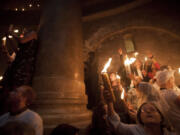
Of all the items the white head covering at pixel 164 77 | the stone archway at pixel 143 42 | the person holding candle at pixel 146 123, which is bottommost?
the person holding candle at pixel 146 123

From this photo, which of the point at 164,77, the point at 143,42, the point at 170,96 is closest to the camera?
the point at 170,96

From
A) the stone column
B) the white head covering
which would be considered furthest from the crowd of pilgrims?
the stone column

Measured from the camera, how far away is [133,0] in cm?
634

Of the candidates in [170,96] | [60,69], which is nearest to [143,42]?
[170,96]

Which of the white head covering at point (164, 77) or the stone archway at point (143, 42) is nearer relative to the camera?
the white head covering at point (164, 77)

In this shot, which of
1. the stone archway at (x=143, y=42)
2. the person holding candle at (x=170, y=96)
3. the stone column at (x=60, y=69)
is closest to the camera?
the person holding candle at (x=170, y=96)

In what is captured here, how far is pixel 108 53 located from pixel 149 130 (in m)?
6.05

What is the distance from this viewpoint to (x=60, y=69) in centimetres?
253

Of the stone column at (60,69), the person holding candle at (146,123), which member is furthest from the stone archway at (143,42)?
the person holding candle at (146,123)

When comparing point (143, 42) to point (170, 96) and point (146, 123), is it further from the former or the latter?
point (146, 123)

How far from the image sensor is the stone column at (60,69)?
209cm

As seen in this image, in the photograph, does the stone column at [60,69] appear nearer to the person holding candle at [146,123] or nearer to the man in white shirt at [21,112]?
the man in white shirt at [21,112]

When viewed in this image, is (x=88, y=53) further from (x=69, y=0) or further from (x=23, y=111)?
(x=23, y=111)

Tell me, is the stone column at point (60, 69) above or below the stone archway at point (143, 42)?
below
